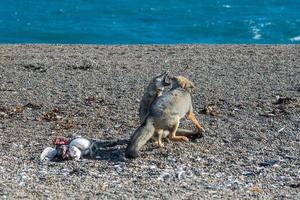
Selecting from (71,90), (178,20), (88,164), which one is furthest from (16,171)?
(178,20)

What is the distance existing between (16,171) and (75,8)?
31.1 meters

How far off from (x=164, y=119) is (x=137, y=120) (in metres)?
1.63

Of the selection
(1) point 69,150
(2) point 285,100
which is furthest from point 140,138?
(2) point 285,100

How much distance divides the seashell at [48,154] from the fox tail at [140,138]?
33.9 inches

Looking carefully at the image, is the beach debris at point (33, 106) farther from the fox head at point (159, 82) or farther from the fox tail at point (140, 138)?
A: the fox tail at point (140, 138)

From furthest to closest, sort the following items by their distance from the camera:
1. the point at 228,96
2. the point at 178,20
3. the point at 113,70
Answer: the point at 178,20
the point at 113,70
the point at 228,96

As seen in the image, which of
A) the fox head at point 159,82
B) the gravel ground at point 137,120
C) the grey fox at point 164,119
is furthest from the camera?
the fox head at point 159,82

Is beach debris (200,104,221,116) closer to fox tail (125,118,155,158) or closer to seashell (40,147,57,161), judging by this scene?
fox tail (125,118,155,158)

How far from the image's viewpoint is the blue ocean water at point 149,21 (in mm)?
32969

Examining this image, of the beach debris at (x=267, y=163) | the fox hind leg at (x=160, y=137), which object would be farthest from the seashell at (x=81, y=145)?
the beach debris at (x=267, y=163)

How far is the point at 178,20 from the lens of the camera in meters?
36.6

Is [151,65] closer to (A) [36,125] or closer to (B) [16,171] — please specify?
(A) [36,125]

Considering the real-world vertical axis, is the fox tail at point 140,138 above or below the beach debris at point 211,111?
above

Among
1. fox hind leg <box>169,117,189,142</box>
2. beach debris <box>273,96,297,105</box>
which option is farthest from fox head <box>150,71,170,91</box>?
beach debris <box>273,96,297,105</box>
